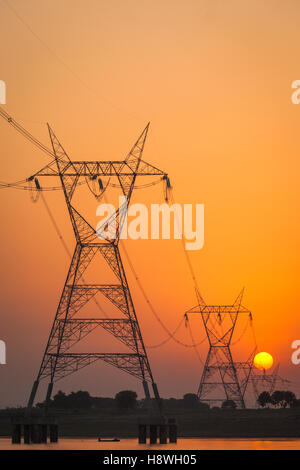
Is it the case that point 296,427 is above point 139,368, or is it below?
below

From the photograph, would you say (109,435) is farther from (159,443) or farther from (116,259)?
A: (116,259)

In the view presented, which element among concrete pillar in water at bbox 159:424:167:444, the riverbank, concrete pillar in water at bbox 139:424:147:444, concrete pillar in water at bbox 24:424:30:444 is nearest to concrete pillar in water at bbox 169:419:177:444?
concrete pillar in water at bbox 159:424:167:444

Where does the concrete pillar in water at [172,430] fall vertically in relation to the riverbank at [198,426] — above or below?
above

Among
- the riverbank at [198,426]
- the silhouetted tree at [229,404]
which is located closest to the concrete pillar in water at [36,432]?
the riverbank at [198,426]

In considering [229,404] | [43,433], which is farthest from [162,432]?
[229,404]

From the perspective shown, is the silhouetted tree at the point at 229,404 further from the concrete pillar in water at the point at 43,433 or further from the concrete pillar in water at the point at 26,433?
the concrete pillar in water at the point at 26,433

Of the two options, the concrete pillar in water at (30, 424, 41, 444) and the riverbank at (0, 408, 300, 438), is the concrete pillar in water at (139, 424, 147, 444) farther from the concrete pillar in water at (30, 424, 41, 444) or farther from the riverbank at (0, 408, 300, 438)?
the riverbank at (0, 408, 300, 438)
